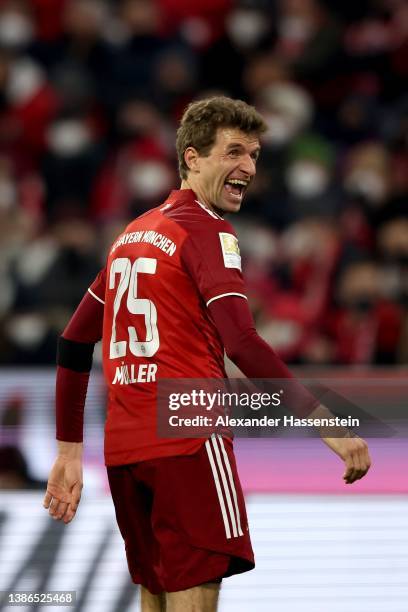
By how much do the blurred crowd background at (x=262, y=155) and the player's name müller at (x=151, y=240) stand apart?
3.44m

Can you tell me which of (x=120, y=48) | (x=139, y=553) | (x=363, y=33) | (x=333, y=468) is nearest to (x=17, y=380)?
(x=333, y=468)

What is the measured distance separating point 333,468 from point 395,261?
11.1ft

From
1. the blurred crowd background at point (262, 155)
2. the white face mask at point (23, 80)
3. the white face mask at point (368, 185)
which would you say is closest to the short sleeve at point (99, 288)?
the blurred crowd background at point (262, 155)

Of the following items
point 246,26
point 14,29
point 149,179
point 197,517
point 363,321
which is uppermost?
point 246,26

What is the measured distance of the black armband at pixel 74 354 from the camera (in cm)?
361

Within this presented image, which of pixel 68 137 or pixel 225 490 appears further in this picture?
pixel 68 137

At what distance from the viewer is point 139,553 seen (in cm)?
334

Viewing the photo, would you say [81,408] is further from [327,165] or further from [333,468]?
[327,165]

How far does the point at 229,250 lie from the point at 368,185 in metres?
5.45

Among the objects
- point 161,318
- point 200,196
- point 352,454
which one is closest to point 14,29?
point 200,196

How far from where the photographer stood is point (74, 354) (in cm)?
361

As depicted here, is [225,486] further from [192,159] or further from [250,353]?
[192,159]

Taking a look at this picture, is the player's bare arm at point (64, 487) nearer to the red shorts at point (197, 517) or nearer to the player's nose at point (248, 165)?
the red shorts at point (197, 517)

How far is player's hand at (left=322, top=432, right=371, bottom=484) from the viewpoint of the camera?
9.91 ft
